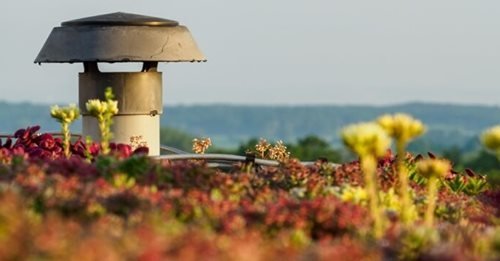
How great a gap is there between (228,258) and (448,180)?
6.23 m

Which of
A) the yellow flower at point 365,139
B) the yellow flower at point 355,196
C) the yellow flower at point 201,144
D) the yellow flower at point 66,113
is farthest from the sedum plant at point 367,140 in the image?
the yellow flower at point 201,144

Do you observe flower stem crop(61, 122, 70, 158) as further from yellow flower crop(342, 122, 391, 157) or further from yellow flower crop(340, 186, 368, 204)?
yellow flower crop(342, 122, 391, 157)

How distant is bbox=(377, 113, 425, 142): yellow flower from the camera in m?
7.33

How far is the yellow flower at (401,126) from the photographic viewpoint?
24.0 feet

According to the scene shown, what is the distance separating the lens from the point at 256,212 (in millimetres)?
7047

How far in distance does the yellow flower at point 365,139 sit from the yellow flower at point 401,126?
1.21 ft

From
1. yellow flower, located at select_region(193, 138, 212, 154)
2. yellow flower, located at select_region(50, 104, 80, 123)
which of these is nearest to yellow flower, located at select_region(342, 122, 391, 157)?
yellow flower, located at select_region(50, 104, 80, 123)

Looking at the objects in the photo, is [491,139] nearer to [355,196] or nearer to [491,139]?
[491,139]

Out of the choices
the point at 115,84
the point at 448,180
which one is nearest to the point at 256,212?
the point at 448,180

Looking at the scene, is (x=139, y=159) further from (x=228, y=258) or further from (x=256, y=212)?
(x=228, y=258)

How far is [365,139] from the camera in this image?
6910 mm

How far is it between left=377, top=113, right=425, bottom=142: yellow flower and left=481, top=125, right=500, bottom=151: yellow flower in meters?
1.18

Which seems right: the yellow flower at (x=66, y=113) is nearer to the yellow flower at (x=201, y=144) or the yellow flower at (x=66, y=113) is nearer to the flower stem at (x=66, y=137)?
the flower stem at (x=66, y=137)

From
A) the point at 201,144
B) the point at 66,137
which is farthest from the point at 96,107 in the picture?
the point at 201,144
